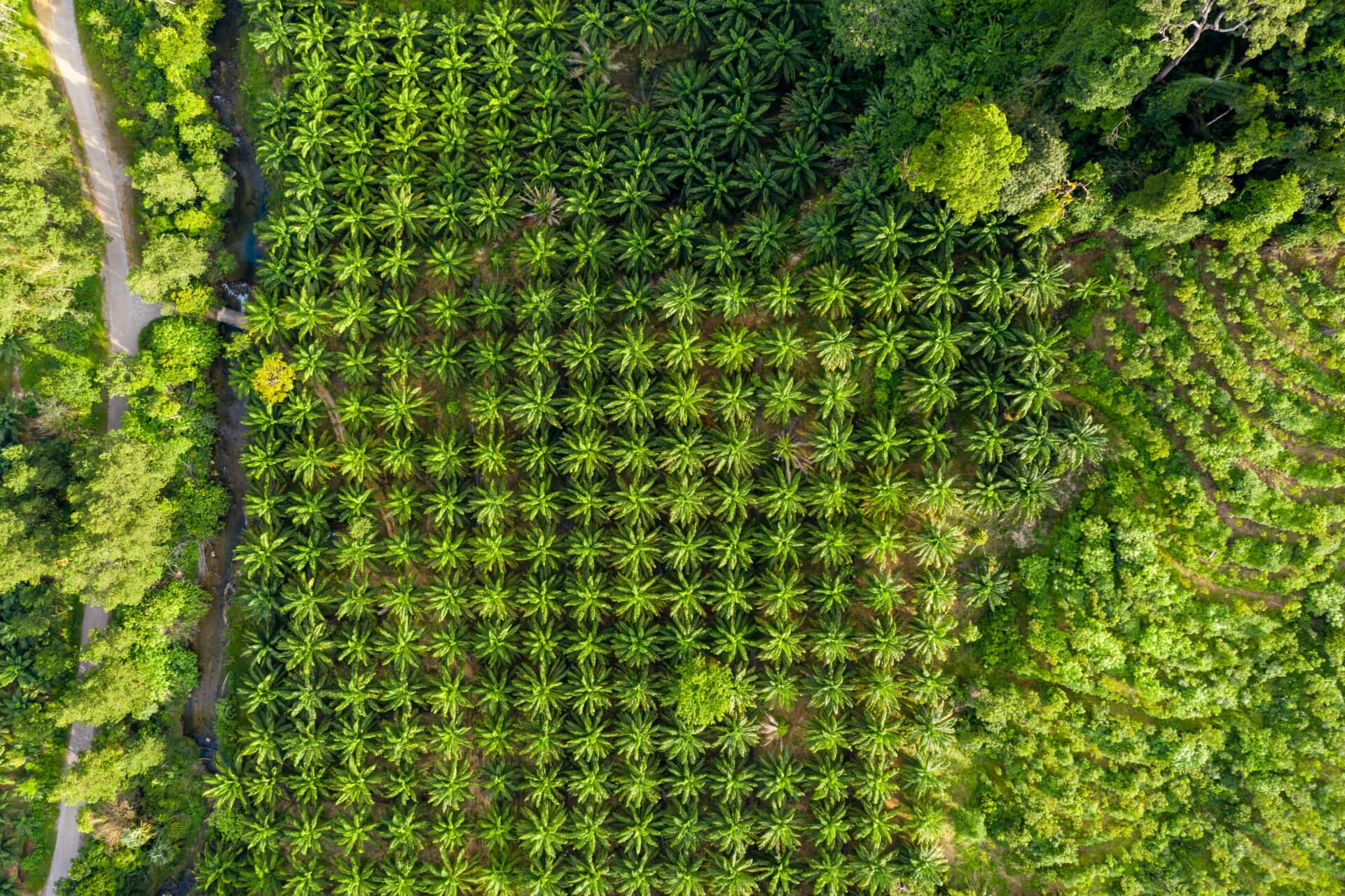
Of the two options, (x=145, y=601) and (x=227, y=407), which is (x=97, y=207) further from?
(x=145, y=601)

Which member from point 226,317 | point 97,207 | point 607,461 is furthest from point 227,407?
point 607,461

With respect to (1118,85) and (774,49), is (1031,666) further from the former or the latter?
(774,49)

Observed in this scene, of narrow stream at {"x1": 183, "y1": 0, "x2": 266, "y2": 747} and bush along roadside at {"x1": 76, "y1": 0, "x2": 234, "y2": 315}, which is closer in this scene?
bush along roadside at {"x1": 76, "y1": 0, "x2": 234, "y2": 315}

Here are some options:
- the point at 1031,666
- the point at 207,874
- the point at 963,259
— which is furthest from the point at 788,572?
the point at 207,874

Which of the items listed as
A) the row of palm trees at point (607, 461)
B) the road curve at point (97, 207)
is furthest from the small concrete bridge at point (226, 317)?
the road curve at point (97, 207)

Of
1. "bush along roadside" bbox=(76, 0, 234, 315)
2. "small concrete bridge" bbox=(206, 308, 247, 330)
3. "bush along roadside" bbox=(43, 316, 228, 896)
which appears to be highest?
"bush along roadside" bbox=(76, 0, 234, 315)

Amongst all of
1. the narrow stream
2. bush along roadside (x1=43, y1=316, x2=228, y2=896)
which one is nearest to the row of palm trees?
bush along roadside (x1=43, y1=316, x2=228, y2=896)

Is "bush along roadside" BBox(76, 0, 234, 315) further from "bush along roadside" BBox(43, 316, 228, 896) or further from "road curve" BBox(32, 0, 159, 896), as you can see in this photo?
"bush along roadside" BBox(43, 316, 228, 896)

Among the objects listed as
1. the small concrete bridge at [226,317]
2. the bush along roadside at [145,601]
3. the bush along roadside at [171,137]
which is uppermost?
the bush along roadside at [171,137]

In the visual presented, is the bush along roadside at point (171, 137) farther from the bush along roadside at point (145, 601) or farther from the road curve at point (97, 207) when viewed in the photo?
the bush along roadside at point (145, 601)
